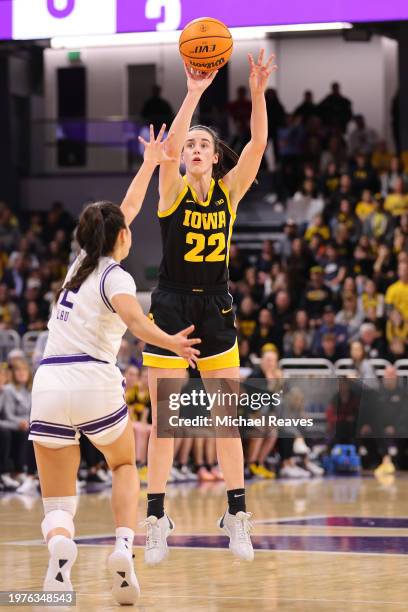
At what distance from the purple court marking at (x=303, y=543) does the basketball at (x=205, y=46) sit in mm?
3005

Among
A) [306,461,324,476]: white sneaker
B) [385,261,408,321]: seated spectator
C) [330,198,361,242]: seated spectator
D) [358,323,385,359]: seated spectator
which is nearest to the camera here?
[306,461,324,476]: white sneaker

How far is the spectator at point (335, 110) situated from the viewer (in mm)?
21859

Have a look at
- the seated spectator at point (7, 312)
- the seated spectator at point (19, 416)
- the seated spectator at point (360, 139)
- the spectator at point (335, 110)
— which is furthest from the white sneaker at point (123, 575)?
the spectator at point (335, 110)

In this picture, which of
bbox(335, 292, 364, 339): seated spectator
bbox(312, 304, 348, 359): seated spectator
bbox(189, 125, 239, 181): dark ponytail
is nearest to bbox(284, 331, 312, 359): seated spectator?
bbox(312, 304, 348, 359): seated spectator

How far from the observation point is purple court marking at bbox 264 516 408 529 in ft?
31.1

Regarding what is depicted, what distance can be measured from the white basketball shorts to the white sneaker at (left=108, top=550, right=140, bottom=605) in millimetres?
541

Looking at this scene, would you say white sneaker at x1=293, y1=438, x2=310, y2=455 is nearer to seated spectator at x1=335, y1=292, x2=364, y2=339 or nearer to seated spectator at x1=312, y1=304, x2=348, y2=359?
seated spectator at x1=312, y1=304, x2=348, y2=359

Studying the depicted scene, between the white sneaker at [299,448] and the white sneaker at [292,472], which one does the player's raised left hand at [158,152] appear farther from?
the white sneaker at [299,448]

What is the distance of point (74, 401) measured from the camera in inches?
224

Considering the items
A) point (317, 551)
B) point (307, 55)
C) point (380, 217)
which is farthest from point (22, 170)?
point (317, 551)

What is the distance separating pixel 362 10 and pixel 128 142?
13.8 meters

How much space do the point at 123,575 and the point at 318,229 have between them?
13331 mm

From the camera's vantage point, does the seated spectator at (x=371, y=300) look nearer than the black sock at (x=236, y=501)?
No

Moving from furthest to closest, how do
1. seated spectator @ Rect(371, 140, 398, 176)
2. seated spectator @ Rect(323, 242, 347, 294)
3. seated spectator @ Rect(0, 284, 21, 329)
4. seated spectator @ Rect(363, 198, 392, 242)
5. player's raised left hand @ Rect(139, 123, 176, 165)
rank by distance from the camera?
seated spectator @ Rect(371, 140, 398, 176) < seated spectator @ Rect(0, 284, 21, 329) < seated spectator @ Rect(363, 198, 392, 242) < seated spectator @ Rect(323, 242, 347, 294) < player's raised left hand @ Rect(139, 123, 176, 165)
